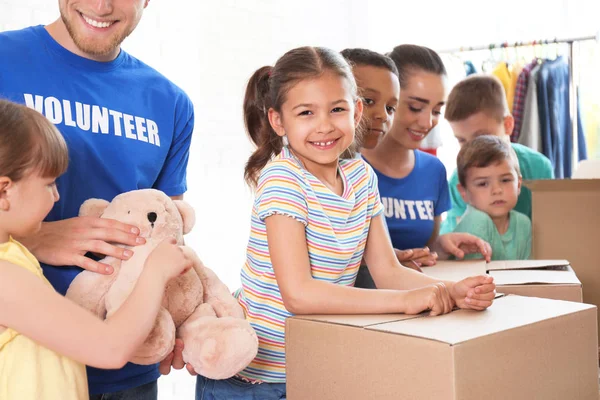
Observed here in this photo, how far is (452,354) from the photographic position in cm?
77

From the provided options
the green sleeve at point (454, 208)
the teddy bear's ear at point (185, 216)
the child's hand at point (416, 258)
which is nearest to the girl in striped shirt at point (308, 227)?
the teddy bear's ear at point (185, 216)

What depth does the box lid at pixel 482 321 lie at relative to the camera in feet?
2.70

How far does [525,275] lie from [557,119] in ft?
7.26

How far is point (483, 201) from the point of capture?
2.07 m

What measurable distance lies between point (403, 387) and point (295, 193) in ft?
1.39

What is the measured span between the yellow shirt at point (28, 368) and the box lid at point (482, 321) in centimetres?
42

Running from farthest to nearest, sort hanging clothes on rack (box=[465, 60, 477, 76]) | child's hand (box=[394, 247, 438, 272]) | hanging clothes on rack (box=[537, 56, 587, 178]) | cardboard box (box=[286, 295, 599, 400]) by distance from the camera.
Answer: hanging clothes on rack (box=[465, 60, 477, 76]) < hanging clothes on rack (box=[537, 56, 587, 178]) < child's hand (box=[394, 247, 438, 272]) < cardboard box (box=[286, 295, 599, 400])

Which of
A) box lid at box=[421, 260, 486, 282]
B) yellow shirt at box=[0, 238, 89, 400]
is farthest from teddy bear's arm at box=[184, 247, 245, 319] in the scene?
box lid at box=[421, 260, 486, 282]

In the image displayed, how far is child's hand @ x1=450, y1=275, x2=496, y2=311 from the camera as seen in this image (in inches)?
39.0

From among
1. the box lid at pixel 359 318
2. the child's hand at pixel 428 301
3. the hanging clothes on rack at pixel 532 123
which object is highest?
the hanging clothes on rack at pixel 532 123

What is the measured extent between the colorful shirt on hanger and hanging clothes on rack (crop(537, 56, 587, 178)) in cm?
7

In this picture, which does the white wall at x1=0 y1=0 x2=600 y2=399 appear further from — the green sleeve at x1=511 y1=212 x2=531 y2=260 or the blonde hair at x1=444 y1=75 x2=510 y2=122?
the green sleeve at x1=511 y1=212 x2=531 y2=260

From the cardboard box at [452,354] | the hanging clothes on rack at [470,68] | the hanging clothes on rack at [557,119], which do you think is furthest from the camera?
the hanging clothes on rack at [470,68]

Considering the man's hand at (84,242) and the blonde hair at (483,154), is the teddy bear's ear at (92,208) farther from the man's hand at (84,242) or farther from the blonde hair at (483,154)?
the blonde hair at (483,154)
